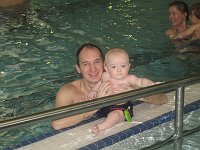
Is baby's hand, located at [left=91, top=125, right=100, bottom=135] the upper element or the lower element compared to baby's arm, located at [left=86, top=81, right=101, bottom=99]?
lower

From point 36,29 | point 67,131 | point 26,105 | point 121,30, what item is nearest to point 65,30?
point 36,29

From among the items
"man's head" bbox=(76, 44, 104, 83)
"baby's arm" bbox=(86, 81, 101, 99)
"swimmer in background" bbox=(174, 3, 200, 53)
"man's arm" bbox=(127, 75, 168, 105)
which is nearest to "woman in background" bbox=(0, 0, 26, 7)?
"swimmer in background" bbox=(174, 3, 200, 53)

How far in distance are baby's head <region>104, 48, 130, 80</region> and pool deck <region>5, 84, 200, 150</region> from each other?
0.34 m

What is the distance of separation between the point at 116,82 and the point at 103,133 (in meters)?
0.74

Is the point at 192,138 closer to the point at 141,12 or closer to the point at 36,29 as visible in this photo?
the point at 36,29

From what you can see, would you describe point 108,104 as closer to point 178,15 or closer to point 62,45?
point 62,45

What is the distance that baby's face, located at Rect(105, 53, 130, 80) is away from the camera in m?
3.38

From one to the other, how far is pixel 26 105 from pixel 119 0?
7.08 meters

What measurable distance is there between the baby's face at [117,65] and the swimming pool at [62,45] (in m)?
0.90

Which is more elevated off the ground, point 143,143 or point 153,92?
point 153,92

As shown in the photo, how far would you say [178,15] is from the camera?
6598mm

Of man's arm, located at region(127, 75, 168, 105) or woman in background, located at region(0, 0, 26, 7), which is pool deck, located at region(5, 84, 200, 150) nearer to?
man's arm, located at region(127, 75, 168, 105)

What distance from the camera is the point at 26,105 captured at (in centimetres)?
451

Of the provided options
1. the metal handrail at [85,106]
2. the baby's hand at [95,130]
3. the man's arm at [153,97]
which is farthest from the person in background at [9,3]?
the metal handrail at [85,106]
